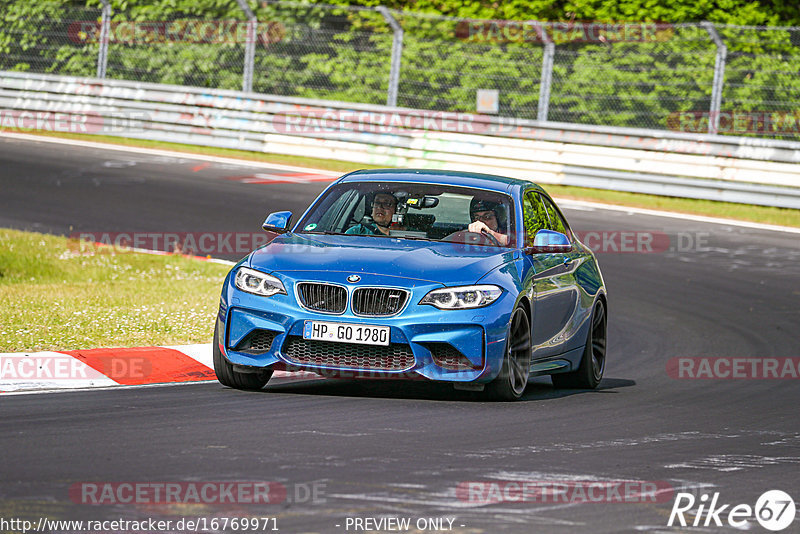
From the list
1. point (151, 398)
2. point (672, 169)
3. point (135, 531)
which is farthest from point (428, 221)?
point (672, 169)

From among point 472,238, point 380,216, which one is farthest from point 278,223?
point 472,238

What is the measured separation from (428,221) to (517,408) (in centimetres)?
169

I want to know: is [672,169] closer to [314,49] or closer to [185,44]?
[314,49]

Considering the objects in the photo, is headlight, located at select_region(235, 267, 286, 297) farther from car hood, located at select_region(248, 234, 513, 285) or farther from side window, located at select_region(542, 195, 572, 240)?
side window, located at select_region(542, 195, 572, 240)

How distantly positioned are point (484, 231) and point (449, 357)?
56.2 inches

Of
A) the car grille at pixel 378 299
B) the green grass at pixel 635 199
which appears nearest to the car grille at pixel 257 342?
the car grille at pixel 378 299

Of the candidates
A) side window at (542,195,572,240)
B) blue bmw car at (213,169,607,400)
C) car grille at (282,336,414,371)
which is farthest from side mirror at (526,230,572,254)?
car grille at (282,336,414,371)

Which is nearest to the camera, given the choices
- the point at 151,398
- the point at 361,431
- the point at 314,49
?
the point at 361,431

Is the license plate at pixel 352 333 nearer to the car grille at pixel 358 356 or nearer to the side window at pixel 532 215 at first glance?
the car grille at pixel 358 356

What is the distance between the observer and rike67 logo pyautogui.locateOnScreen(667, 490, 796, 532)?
18.7 ft

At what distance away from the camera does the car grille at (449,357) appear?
8305mm

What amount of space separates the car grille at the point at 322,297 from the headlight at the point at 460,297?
0.48 metres

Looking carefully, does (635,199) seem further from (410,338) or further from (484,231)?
(410,338)

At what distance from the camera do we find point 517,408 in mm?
8570
